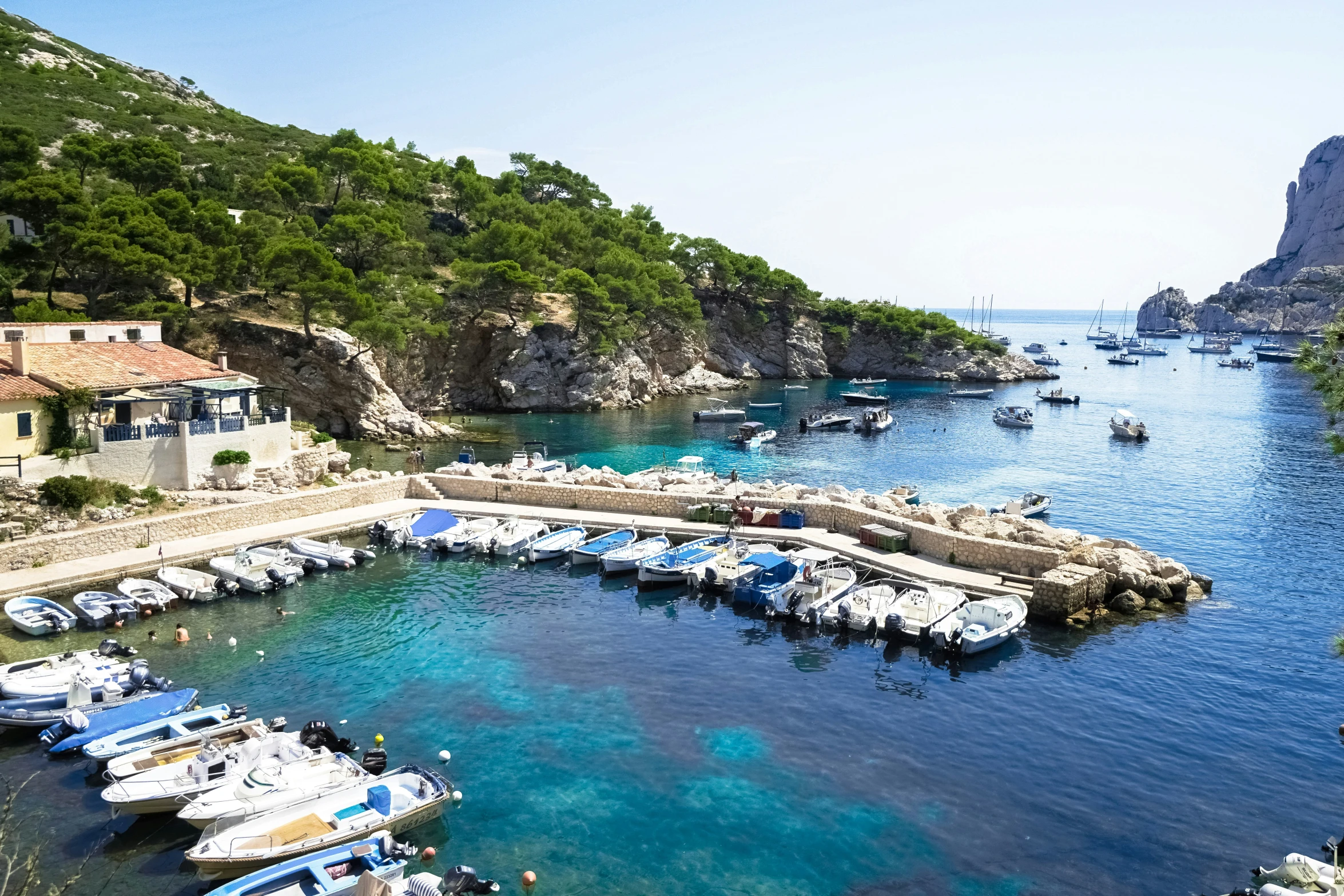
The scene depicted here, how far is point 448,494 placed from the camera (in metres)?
37.3

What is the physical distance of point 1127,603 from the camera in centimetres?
2686

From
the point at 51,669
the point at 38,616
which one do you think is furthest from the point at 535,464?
the point at 51,669

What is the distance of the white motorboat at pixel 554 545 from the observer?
3125 centimetres

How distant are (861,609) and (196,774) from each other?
17256 millimetres

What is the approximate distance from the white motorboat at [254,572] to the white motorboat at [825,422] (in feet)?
146

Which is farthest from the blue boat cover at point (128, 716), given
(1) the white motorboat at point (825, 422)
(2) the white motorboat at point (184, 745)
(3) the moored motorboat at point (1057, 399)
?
(3) the moored motorboat at point (1057, 399)

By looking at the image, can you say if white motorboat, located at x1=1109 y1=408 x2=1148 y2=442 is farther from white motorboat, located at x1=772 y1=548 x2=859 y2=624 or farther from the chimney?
the chimney

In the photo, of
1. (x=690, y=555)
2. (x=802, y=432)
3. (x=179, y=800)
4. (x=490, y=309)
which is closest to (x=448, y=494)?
(x=690, y=555)

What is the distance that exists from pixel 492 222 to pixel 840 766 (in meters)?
67.1

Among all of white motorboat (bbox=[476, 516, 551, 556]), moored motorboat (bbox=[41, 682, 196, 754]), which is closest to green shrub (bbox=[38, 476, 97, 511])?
moored motorboat (bbox=[41, 682, 196, 754])

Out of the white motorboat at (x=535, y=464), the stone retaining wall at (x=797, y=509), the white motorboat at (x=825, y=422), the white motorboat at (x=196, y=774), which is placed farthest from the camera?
the white motorboat at (x=825, y=422)

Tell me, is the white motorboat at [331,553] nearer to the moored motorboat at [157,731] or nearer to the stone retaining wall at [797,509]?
the stone retaining wall at [797,509]

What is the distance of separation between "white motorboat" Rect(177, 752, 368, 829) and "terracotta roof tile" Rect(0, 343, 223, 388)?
2150cm

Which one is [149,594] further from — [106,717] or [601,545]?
[601,545]
